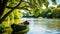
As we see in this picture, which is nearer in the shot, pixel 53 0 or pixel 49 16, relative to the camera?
pixel 53 0

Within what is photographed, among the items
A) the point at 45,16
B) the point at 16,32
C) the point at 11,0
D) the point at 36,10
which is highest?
the point at 11,0

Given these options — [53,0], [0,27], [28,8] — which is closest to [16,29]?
[0,27]

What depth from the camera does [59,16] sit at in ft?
208

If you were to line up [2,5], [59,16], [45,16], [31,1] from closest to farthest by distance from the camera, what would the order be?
[2,5] < [31,1] < [59,16] < [45,16]

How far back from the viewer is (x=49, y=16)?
66.2 metres

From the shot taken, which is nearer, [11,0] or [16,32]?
[11,0]

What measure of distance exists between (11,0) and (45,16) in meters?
61.0

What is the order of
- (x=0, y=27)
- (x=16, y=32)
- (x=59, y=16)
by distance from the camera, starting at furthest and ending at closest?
(x=59, y=16)
(x=16, y=32)
(x=0, y=27)

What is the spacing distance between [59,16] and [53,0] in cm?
5535

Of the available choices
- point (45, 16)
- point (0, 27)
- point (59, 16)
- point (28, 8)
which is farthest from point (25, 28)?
point (45, 16)

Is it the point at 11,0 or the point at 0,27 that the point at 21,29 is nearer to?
the point at 0,27

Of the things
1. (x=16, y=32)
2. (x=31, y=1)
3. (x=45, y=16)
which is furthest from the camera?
(x=45, y=16)

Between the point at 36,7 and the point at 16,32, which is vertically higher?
the point at 36,7

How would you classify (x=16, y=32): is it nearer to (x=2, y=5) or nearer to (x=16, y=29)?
(x=16, y=29)
